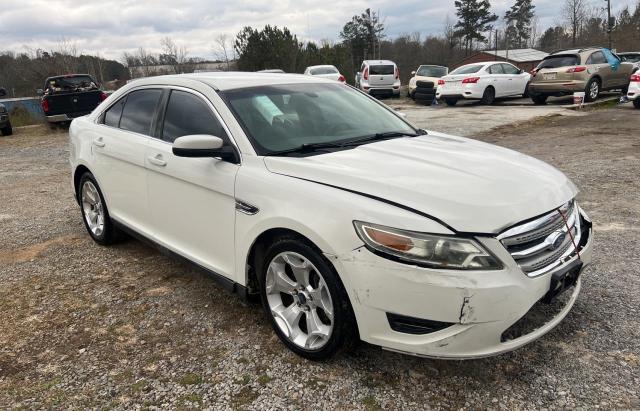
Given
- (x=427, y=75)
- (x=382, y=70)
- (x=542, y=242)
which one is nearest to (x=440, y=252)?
(x=542, y=242)

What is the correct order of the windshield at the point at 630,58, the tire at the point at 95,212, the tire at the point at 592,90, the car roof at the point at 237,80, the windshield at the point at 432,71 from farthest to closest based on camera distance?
the windshield at the point at 432,71 < the windshield at the point at 630,58 < the tire at the point at 592,90 < the tire at the point at 95,212 < the car roof at the point at 237,80

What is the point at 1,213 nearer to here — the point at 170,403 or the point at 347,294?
the point at 170,403

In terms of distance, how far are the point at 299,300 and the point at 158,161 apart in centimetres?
157

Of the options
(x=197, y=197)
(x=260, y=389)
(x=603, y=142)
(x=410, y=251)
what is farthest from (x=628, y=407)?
(x=603, y=142)

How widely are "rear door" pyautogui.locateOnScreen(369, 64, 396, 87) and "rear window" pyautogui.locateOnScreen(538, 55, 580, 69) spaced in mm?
7849

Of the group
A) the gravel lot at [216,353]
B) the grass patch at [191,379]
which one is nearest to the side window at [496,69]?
the gravel lot at [216,353]

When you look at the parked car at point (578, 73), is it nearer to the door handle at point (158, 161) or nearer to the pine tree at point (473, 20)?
the door handle at point (158, 161)

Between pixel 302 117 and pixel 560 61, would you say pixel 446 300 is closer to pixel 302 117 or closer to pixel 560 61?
pixel 302 117

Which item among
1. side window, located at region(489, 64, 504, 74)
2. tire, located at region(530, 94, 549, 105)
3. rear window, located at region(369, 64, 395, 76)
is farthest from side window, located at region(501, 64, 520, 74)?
rear window, located at region(369, 64, 395, 76)

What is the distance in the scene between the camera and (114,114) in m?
4.37

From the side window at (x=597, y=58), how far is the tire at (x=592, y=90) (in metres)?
0.57

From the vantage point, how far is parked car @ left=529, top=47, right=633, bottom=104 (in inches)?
607

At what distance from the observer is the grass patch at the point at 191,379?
2.62 meters

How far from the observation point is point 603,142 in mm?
→ 9250
